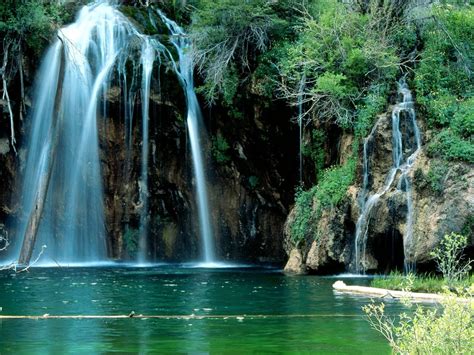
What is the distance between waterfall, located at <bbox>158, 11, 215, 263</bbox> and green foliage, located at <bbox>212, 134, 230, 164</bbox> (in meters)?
0.48

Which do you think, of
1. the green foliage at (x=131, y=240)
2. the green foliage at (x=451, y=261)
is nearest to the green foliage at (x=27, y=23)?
the green foliage at (x=131, y=240)

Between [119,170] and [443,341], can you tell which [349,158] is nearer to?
[119,170]

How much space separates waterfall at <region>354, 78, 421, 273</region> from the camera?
758 inches

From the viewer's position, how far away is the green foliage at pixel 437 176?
18766 millimetres

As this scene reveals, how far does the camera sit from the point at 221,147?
26250 mm

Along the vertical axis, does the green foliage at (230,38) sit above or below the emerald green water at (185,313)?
above

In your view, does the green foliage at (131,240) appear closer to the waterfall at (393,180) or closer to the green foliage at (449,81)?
the waterfall at (393,180)

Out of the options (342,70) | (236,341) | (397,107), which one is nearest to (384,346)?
(236,341)

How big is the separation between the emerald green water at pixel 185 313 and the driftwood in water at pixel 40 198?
117cm

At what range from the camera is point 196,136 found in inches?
1032

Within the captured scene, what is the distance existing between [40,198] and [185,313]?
10.8 m

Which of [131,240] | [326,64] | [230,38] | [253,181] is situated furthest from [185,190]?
[326,64]

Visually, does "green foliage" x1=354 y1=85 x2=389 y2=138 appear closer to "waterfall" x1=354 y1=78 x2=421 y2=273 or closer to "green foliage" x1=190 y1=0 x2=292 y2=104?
"waterfall" x1=354 y1=78 x2=421 y2=273

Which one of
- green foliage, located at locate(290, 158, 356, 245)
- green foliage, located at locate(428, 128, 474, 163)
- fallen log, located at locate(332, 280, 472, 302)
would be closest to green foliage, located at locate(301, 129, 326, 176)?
green foliage, located at locate(290, 158, 356, 245)
